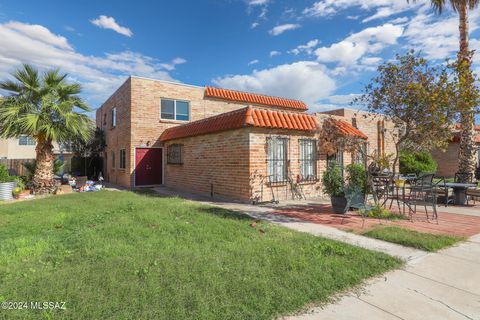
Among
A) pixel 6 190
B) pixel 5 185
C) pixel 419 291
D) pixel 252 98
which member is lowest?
pixel 419 291

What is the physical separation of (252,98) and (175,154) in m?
8.24

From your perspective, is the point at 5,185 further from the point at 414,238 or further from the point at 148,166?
the point at 414,238

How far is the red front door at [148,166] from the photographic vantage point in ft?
49.1

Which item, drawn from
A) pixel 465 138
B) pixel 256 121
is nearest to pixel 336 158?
pixel 256 121

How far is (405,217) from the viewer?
6977 mm

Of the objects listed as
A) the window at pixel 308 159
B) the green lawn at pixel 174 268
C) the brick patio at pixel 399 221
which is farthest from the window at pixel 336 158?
the green lawn at pixel 174 268

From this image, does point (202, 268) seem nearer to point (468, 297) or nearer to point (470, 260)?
point (468, 297)

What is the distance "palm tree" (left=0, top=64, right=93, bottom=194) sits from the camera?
1134 centimetres

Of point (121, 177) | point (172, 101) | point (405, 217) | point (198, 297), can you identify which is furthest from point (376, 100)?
point (121, 177)

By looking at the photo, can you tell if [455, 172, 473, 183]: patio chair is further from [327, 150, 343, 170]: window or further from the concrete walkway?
the concrete walkway

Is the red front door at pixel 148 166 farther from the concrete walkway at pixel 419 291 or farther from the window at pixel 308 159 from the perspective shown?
the concrete walkway at pixel 419 291

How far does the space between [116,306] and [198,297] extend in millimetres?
843

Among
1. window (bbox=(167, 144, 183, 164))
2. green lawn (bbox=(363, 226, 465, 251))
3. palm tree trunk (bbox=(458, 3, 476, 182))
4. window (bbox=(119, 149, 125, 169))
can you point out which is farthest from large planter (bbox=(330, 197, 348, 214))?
window (bbox=(119, 149, 125, 169))

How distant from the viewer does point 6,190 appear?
1129 centimetres
